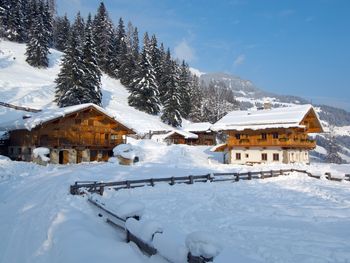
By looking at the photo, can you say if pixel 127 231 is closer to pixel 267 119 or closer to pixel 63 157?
pixel 63 157

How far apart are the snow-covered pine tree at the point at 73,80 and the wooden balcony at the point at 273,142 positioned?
1036 inches

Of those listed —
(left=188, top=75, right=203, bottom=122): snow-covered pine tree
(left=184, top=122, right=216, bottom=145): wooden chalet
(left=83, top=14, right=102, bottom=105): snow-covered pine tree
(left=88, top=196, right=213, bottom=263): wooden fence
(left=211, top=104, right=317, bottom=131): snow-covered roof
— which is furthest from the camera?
(left=188, top=75, right=203, bottom=122): snow-covered pine tree

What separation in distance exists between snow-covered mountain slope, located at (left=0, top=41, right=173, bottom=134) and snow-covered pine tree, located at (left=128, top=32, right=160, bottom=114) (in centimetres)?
212

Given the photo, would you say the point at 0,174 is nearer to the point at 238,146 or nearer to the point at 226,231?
the point at 226,231

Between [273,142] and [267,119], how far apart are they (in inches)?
143

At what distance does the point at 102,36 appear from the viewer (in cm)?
9025

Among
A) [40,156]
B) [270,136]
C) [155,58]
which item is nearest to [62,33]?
[155,58]

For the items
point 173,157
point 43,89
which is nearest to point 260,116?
point 173,157

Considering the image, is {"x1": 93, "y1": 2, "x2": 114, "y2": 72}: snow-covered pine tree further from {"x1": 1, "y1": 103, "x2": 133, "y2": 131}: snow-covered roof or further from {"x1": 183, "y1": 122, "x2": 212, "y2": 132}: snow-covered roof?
{"x1": 1, "y1": 103, "x2": 133, "y2": 131}: snow-covered roof

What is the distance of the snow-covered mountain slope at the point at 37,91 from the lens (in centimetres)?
5795

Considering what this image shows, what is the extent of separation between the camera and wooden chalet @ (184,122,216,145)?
75.9 meters

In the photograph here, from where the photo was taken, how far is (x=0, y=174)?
2525 cm

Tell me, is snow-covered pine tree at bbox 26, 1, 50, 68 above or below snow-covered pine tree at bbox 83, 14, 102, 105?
above

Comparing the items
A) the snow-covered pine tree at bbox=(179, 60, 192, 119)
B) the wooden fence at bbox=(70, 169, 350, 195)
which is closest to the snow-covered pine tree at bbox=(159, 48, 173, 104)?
the snow-covered pine tree at bbox=(179, 60, 192, 119)
